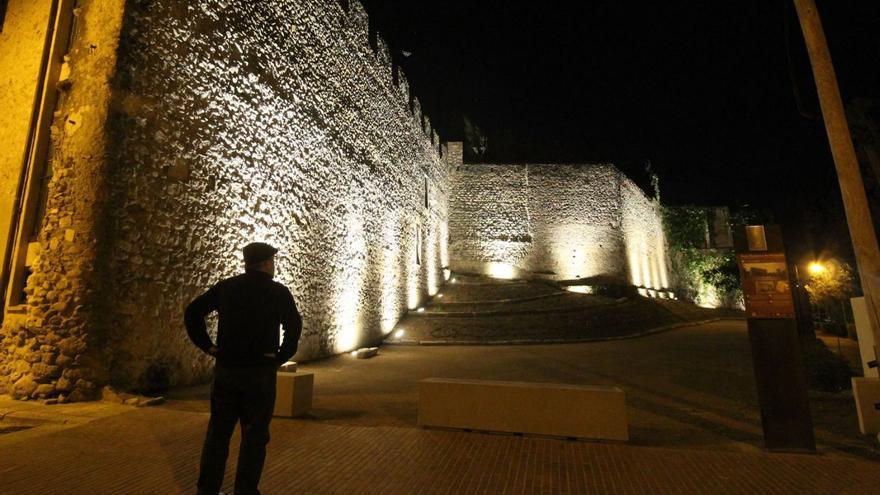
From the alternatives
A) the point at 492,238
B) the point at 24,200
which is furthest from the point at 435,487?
the point at 492,238

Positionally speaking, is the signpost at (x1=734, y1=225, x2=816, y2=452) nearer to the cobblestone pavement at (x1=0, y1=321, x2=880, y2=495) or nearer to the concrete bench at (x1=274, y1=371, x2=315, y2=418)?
the cobblestone pavement at (x1=0, y1=321, x2=880, y2=495)

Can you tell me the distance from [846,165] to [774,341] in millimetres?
1795

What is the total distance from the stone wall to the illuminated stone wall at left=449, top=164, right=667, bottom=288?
41.6 ft

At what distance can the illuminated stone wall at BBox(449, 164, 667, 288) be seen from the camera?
2361 cm

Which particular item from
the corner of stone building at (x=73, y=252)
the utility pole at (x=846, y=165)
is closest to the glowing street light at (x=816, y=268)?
the utility pole at (x=846, y=165)

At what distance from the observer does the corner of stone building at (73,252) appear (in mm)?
4570

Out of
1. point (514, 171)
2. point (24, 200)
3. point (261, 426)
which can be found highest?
point (514, 171)

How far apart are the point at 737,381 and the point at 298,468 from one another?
712cm

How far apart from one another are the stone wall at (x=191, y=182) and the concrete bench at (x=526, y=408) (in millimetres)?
3757

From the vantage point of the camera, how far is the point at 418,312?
15703 millimetres

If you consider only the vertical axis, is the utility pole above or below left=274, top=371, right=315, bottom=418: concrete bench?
above

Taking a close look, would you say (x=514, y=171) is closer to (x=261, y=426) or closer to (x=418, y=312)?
(x=418, y=312)

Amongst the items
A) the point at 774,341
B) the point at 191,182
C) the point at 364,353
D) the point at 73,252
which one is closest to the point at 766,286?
the point at 774,341

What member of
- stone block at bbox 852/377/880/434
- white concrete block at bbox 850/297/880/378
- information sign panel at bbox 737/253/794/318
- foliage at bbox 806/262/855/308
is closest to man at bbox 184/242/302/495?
information sign panel at bbox 737/253/794/318
